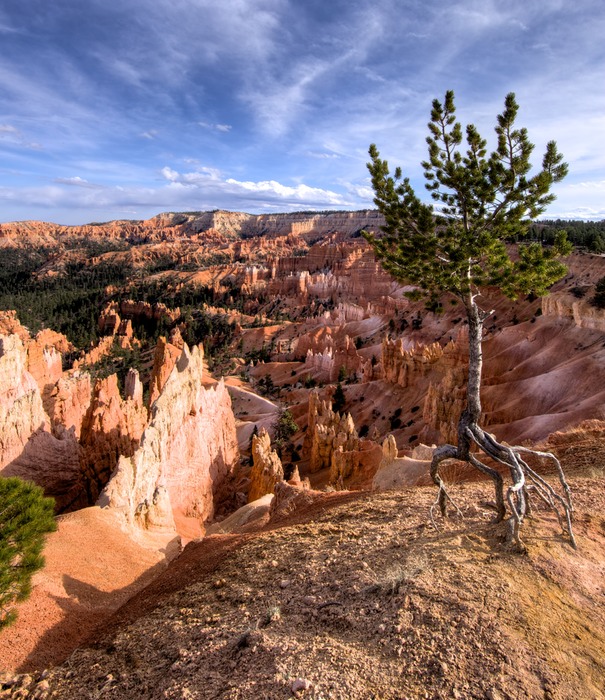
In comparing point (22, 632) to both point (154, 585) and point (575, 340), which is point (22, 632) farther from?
point (575, 340)

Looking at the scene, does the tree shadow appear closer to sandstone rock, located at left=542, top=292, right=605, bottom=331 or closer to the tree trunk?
the tree trunk

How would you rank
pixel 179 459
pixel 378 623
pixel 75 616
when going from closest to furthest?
pixel 378 623 → pixel 75 616 → pixel 179 459

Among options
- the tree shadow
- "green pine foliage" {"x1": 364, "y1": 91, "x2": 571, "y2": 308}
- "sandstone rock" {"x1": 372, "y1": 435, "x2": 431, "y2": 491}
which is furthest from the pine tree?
"sandstone rock" {"x1": 372, "y1": 435, "x2": 431, "y2": 491}

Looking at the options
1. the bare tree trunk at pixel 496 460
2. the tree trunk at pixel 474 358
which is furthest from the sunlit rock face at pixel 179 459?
the tree trunk at pixel 474 358

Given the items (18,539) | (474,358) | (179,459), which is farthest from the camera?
(179,459)

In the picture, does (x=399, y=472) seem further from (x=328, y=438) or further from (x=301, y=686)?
(x=301, y=686)

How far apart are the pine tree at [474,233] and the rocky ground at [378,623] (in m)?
1.15

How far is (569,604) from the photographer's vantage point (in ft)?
16.7

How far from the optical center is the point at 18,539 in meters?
7.41

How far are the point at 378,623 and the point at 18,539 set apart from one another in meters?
6.46

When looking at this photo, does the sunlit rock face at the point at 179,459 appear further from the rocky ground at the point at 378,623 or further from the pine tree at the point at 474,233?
the pine tree at the point at 474,233

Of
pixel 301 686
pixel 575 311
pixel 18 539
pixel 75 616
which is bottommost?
pixel 75 616

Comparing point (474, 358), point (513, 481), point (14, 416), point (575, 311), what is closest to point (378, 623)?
point (513, 481)

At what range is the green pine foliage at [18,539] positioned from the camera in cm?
713
